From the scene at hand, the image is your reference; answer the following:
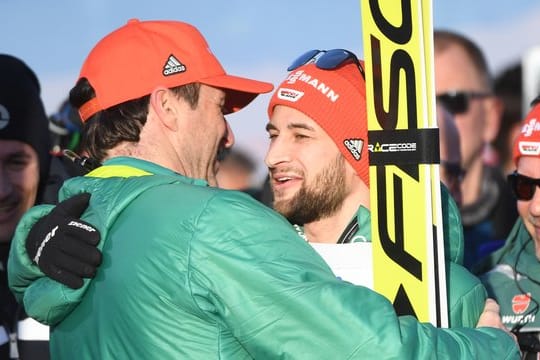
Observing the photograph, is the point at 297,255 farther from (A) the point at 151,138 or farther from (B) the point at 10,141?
(B) the point at 10,141

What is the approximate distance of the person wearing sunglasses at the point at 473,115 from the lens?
745cm

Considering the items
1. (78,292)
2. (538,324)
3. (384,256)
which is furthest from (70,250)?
(538,324)

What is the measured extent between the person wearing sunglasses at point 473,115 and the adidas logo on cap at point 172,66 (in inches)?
174

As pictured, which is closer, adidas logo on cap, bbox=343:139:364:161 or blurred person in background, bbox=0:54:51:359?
adidas logo on cap, bbox=343:139:364:161

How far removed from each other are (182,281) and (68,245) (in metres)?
0.34

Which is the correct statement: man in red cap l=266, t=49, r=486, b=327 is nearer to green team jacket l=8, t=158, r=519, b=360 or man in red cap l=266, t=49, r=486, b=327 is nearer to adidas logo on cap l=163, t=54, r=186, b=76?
adidas logo on cap l=163, t=54, r=186, b=76

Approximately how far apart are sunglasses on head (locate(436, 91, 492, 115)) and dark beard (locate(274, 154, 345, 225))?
13.8 ft

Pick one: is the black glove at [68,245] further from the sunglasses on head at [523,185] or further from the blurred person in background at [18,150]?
the sunglasses on head at [523,185]

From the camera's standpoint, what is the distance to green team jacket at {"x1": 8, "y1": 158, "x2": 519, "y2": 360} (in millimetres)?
2477

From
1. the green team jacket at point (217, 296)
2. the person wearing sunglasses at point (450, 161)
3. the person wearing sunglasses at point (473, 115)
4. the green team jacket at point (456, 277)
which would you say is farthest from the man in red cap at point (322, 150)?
the person wearing sunglasses at point (473, 115)

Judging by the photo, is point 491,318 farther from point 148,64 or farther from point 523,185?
point 523,185

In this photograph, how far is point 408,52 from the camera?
2.99m

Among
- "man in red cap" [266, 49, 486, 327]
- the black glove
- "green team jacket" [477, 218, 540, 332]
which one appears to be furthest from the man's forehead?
"green team jacket" [477, 218, 540, 332]

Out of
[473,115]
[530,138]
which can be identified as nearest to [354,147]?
[530,138]
